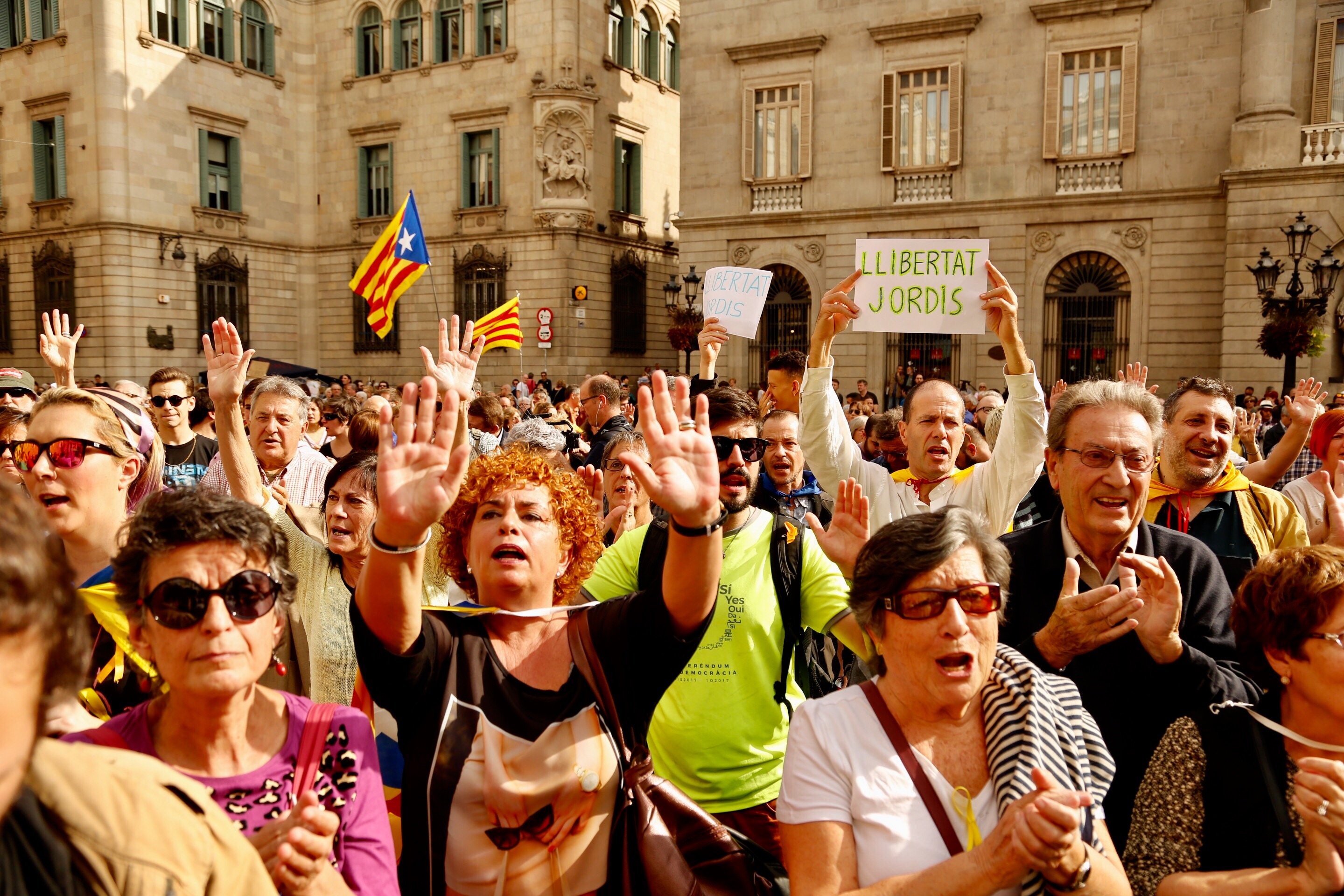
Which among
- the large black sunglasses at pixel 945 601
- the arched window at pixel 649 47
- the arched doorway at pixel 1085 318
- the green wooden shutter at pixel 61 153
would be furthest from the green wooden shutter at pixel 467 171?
the large black sunglasses at pixel 945 601

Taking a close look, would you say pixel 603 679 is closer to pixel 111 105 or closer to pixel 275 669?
pixel 275 669

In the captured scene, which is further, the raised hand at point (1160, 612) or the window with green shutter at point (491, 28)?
the window with green shutter at point (491, 28)

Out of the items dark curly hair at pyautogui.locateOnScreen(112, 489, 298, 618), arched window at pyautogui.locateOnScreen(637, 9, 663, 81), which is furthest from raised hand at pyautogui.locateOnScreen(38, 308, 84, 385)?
arched window at pyautogui.locateOnScreen(637, 9, 663, 81)

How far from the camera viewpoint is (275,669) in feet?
9.89

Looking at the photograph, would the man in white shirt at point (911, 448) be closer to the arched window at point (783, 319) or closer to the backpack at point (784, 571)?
the backpack at point (784, 571)

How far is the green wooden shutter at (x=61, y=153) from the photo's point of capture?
27234mm

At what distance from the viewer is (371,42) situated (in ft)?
96.4

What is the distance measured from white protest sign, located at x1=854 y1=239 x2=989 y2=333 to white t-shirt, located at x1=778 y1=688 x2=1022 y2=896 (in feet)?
11.3

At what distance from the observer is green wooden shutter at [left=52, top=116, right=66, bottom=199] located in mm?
27234

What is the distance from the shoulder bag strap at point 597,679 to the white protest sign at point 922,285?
3.38m

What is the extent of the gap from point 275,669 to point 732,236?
2125cm

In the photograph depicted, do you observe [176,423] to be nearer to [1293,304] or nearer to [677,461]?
[677,461]

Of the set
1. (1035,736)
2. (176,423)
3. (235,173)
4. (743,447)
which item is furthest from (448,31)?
(1035,736)

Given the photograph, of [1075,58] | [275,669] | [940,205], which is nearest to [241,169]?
[940,205]
